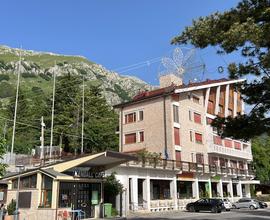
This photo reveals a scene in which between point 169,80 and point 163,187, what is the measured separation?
18410 mm

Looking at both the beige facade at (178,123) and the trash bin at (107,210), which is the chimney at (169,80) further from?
the trash bin at (107,210)

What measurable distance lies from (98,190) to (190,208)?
13165mm

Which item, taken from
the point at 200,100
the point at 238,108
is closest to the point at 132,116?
the point at 200,100

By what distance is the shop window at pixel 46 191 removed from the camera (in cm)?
2670

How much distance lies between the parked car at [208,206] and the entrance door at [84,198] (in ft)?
44.4

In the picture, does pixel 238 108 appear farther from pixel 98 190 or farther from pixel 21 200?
pixel 21 200

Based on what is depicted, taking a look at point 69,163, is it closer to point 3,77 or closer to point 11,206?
point 11,206

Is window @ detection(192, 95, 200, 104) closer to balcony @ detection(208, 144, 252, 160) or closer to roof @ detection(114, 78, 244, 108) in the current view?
roof @ detection(114, 78, 244, 108)

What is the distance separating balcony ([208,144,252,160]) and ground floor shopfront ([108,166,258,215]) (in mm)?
3793

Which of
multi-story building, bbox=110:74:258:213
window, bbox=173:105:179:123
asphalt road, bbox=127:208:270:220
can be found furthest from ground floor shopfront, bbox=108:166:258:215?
window, bbox=173:105:179:123

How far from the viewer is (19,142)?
67938 mm

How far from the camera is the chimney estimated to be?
57125 mm

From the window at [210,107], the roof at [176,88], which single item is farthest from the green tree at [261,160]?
the roof at [176,88]

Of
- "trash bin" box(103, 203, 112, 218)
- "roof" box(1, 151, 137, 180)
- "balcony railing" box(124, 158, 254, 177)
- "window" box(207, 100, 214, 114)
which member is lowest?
"trash bin" box(103, 203, 112, 218)
